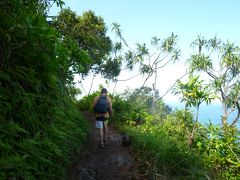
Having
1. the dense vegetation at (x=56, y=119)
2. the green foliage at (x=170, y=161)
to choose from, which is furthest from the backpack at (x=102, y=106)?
the green foliage at (x=170, y=161)

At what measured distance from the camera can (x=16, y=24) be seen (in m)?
3.44

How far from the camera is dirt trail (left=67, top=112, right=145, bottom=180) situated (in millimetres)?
7062

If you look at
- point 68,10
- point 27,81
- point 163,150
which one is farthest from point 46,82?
point 68,10

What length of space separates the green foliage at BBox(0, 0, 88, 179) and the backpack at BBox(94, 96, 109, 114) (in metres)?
5.37

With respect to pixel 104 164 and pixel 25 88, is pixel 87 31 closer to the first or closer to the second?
pixel 104 164

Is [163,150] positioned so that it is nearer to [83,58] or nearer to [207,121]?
[207,121]

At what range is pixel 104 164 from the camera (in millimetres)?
8031

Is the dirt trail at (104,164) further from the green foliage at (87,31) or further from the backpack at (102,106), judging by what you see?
the green foliage at (87,31)

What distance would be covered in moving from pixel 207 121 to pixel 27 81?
683 centimetres

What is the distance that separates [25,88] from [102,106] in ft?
19.5

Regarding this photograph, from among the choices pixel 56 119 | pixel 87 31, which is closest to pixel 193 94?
pixel 56 119

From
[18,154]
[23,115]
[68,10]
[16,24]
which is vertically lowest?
[18,154]

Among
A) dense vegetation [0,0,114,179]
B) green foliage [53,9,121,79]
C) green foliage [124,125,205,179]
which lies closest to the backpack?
green foliage [124,125,205,179]

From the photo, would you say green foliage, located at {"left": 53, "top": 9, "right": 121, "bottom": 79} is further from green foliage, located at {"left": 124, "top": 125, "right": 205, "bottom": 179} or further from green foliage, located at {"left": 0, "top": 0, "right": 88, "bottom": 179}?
green foliage, located at {"left": 0, "top": 0, "right": 88, "bottom": 179}
